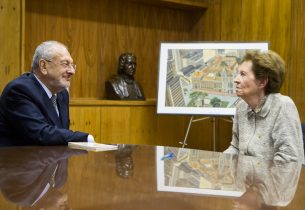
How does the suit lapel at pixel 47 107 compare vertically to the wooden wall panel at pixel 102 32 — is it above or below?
below

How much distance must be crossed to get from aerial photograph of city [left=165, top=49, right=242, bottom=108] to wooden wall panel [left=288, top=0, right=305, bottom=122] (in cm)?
49

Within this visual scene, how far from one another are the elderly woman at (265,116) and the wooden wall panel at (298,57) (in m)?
1.94

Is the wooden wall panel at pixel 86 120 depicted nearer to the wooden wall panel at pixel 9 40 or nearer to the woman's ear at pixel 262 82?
the wooden wall panel at pixel 9 40

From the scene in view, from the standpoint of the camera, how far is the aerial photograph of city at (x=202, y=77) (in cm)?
428

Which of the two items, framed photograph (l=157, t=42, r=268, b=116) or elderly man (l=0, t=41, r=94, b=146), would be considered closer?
elderly man (l=0, t=41, r=94, b=146)

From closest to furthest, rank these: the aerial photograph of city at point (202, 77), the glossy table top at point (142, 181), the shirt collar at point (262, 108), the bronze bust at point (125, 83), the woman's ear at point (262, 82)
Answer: the glossy table top at point (142, 181) < the shirt collar at point (262, 108) < the woman's ear at point (262, 82) < the aerial photograph of city at point (202, 77) < the bronze bust at point (125, 83)

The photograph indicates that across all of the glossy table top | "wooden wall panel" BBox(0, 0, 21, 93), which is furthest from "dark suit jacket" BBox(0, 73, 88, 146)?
"wooden wall panel" BBox(0, 0, 21, 93)

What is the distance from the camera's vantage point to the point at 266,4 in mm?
4586

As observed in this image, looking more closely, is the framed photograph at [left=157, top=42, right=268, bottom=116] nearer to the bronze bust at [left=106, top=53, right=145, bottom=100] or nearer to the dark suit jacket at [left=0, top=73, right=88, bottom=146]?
the bronze bust at [left=106, top=53, right=145, bottom=100]

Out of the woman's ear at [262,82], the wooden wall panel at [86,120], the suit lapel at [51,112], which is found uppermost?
the woman's ear at [262,82]

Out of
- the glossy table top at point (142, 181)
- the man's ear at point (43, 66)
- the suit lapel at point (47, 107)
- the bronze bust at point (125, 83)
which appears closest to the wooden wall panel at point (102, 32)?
the bronze bust at point (125, 83)

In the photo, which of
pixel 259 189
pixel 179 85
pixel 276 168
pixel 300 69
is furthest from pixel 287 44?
pixel 259 189

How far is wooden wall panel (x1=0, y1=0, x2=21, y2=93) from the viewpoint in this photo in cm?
371

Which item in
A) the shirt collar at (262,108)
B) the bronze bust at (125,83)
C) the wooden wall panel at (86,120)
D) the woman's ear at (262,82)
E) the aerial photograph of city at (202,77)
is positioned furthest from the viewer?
the bronze bust at (125,83)
